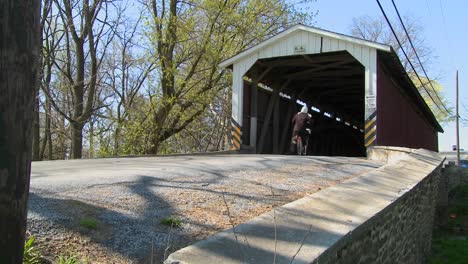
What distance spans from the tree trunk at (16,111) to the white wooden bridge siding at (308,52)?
37.8ft

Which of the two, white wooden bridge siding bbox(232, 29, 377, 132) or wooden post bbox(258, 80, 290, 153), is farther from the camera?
wooden post bbox(258, 80, 290, 153)

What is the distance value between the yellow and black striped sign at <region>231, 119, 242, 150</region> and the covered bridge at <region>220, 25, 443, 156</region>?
0.10 feet

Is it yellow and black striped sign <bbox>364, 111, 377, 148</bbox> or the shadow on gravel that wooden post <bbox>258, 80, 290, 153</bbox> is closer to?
yellow and black striped sign <bbox>364, 111, 377, 148</bbox>

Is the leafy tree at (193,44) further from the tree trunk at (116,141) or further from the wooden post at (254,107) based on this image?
the wooden post at (254,107)

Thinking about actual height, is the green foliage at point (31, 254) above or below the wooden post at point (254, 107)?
below

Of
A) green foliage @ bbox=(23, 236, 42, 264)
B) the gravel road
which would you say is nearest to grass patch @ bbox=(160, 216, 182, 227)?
the gravel road

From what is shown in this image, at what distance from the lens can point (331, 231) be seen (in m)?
3.47

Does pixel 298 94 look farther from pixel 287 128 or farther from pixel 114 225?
pixel 114 225

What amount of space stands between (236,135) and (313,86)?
6.13 m

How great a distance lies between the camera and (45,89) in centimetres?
2084

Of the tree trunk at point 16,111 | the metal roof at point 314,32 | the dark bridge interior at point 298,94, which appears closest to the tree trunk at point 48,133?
the dark bridge interior at point 298,94

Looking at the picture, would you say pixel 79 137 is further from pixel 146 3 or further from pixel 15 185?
pixel 15 185

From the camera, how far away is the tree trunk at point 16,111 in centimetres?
188

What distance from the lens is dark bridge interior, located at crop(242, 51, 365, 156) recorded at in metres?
14.8
